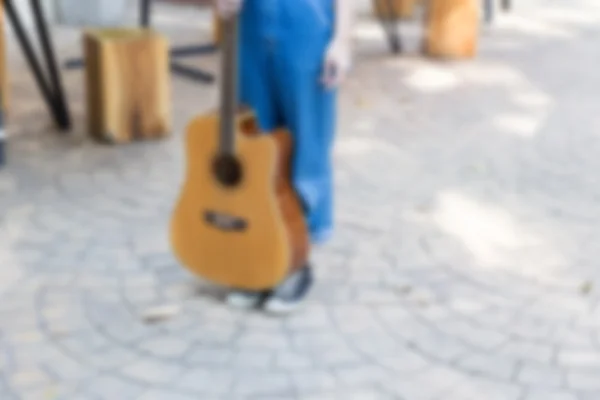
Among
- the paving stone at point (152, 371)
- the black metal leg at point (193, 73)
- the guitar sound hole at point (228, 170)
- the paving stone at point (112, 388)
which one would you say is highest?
the guitar sound hole at point (228, 170)

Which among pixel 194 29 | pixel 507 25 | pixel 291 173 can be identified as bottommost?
pixel 507 25

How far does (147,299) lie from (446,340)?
3.23 ft

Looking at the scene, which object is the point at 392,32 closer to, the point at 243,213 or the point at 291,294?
the point at 291,294

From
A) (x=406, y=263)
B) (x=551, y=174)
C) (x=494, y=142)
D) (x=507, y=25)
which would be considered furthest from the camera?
(x=507, y=25)

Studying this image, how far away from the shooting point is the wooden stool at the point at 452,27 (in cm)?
627

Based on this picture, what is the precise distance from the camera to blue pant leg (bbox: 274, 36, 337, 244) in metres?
2.75

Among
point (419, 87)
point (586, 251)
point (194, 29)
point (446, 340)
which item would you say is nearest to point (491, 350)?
point (446, 340)

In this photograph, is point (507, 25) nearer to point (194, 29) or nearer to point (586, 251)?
point (194, 29)

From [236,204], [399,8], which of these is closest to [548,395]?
[236,204]

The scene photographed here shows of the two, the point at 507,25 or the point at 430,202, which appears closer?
the point at 430,202

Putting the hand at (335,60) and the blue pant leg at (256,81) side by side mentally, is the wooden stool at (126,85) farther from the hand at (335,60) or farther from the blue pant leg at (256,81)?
the hand at (335,60)

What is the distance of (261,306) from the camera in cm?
302

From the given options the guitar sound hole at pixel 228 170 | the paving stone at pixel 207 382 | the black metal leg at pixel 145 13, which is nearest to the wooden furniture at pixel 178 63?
the black metal leg at pixel 145 13

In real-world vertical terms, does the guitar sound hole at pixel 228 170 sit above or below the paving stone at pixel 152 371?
above
